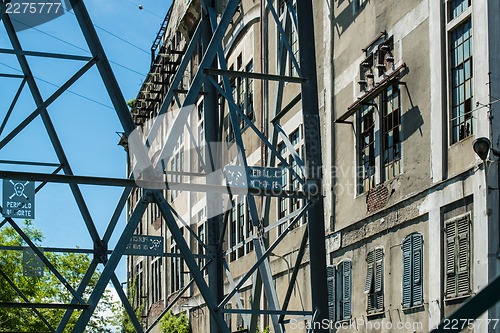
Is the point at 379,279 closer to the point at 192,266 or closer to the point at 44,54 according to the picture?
the point at 192,266

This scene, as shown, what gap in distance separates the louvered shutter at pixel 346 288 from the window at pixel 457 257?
432 centimetres

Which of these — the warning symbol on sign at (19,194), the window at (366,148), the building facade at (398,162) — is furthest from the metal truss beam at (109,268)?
the window at (366,148)

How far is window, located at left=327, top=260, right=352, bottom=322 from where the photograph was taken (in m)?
19.2

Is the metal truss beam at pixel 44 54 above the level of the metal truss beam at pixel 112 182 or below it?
above

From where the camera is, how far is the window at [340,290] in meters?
19.2

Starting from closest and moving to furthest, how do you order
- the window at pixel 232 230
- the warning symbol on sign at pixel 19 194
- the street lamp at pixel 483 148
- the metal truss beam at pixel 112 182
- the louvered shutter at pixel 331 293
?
1. the metal truss beam at pixel 112 182
2. the warning symbol on sign at pixel 19 194
3. the street lamp at pixel 483 148
4. the louvered shutter at pixel 331 293
5. the window at pixel 232 230

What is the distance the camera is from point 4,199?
511 inches

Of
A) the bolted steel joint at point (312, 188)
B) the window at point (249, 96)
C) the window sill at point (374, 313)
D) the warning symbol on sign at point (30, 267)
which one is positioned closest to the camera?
the bolted steel joint at point (312, 188)

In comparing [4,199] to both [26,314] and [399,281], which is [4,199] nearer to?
[399,281]

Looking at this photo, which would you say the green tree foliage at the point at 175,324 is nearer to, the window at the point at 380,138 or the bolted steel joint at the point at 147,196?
the window at the point at 380,138

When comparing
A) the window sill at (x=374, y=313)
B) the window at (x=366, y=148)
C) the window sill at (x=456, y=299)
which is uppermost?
the window at (x=366, y=148)

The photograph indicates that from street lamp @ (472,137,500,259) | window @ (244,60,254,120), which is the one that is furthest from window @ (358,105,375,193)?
window @ (244,60,254,120)

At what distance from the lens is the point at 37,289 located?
→ 132 feet

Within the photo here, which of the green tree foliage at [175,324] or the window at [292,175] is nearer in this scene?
the window at [292,175]
